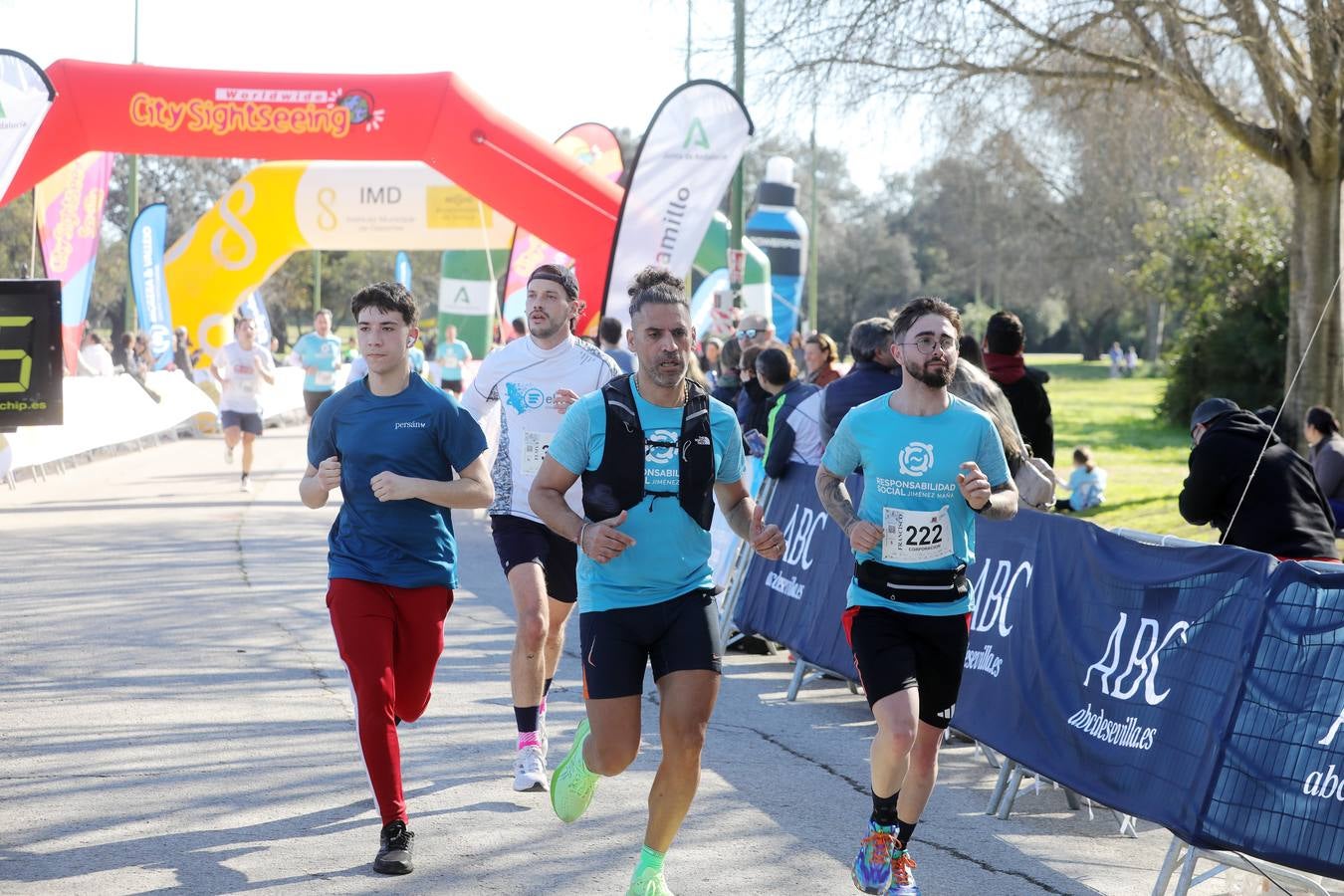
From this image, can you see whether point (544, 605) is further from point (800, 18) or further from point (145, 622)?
point (800, 18)

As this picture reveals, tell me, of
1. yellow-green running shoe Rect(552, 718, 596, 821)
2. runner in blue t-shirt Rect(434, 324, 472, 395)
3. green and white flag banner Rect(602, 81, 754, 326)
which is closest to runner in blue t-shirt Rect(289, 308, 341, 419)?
runner in blue t-shirt Rect(434, 324, 472, 395)

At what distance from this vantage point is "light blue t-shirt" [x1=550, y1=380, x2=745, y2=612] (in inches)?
192

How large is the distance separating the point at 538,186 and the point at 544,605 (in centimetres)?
1095

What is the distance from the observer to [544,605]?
6414 mm

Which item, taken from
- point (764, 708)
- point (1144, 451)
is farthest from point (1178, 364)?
point (764, 708)

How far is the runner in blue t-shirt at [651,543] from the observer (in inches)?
189

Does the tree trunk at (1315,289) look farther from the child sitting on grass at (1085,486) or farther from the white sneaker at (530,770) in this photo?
the white sneaker at (530,770)

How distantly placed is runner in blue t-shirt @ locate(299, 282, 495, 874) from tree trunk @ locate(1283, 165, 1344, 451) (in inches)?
476

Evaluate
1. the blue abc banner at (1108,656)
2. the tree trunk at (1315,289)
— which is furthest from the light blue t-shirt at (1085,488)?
the blue abc banner at (1108,656)

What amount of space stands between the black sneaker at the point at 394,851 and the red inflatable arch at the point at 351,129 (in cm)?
1157

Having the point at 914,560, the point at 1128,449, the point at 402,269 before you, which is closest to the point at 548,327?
the point at 914,560

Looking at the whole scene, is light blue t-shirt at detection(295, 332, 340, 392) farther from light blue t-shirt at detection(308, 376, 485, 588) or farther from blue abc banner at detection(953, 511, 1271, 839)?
light blue t-shirt at detection(308, 376, 485, 588)

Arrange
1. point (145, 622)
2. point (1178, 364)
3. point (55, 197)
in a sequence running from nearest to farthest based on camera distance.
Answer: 1. point (145, 622)
2. point (55, 197)
3. point (1178, 364)

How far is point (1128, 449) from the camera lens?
1074 inches
